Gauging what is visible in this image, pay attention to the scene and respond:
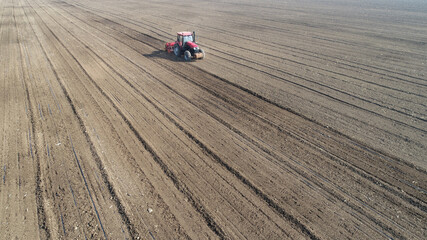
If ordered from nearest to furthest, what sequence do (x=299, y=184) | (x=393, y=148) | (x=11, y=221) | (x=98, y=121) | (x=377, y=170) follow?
(x=11, y=221), (x=299, y=184), (x=377, y=170), (x=393, y=148), (x=98, y=121)

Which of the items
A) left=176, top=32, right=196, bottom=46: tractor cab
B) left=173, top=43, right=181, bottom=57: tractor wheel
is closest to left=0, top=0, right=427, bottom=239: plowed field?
left=173, top=43, right=181, bottom=57: tractor wheel

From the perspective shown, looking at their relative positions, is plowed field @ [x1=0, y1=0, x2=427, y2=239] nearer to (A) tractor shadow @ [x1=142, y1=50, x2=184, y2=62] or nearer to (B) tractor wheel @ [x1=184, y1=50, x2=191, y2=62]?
(A) tractor shadow @ [x1=142, y1=50, x2=184, y2=62]

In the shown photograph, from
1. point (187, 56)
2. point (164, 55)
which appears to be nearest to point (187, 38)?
point (187, 56)

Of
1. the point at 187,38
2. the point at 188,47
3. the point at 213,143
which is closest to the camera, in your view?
the point at 213,143

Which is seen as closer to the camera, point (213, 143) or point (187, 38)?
point (213, 143)

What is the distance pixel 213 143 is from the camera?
26.4 feet

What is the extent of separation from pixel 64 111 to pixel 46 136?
5.70 ft

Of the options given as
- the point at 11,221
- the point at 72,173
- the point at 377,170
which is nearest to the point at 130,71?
the point at 72,173

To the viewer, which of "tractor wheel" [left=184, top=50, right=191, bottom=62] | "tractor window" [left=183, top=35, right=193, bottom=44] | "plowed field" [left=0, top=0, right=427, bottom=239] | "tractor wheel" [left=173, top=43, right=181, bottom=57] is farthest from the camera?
"tractor wheel" [left=173, top=43, right=181, bottom=57]

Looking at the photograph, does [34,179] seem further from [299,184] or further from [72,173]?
[299,184]

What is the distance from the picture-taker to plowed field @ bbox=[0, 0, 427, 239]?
5555 mm

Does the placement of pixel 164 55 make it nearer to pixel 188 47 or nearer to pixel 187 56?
pixel 188 47

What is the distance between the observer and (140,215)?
5637 mm

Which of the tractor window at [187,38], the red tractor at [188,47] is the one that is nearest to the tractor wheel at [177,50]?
the red tractor at [188,47]
